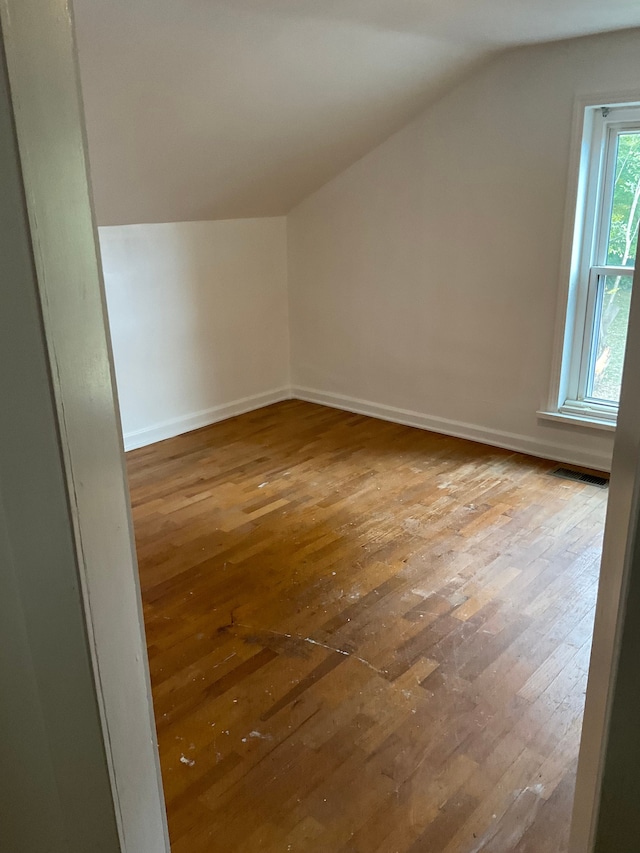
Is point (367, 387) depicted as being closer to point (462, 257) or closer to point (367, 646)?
point (462, 257)

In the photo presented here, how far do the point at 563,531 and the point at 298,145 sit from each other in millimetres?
2325

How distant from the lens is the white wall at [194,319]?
395 cm

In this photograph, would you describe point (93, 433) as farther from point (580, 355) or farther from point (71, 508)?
point (580, 355)

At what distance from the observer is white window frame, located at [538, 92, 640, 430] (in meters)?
3.27

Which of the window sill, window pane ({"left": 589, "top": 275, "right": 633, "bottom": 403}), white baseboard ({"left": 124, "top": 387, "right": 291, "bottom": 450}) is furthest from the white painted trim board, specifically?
window pane ({"left": 589, "top": 275, "right": 633, "bottom": 403})

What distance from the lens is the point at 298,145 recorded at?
3688 mm

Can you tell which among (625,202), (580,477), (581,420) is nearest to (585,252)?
(625,202)

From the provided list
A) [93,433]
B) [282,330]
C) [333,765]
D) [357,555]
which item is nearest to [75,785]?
[93,433]

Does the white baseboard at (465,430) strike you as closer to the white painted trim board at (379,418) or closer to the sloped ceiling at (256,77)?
the white painted trim board at (379,418)

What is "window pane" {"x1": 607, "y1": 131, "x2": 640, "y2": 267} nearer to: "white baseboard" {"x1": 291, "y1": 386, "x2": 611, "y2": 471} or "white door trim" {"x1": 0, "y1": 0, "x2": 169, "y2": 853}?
"white baseboard" {"x1": 291, "y1": 386, "x2": 611, "y2": 471}

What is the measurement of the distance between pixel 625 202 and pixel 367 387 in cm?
184

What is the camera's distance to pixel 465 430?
13.5 ft

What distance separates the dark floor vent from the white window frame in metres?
0.25

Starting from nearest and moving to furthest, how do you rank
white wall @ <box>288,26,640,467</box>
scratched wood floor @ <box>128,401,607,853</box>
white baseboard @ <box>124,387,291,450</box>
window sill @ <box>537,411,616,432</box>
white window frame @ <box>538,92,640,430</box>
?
scratched wood floor @ <box>128,401,607,853</box> < white window frame @ <box>538,92,640,430</box> < white wall @ <box>288,26,640,467</box> < window sill @ <box>537,411,616,432</box> < white baseboard @ <box>124,387,291,450</box>
